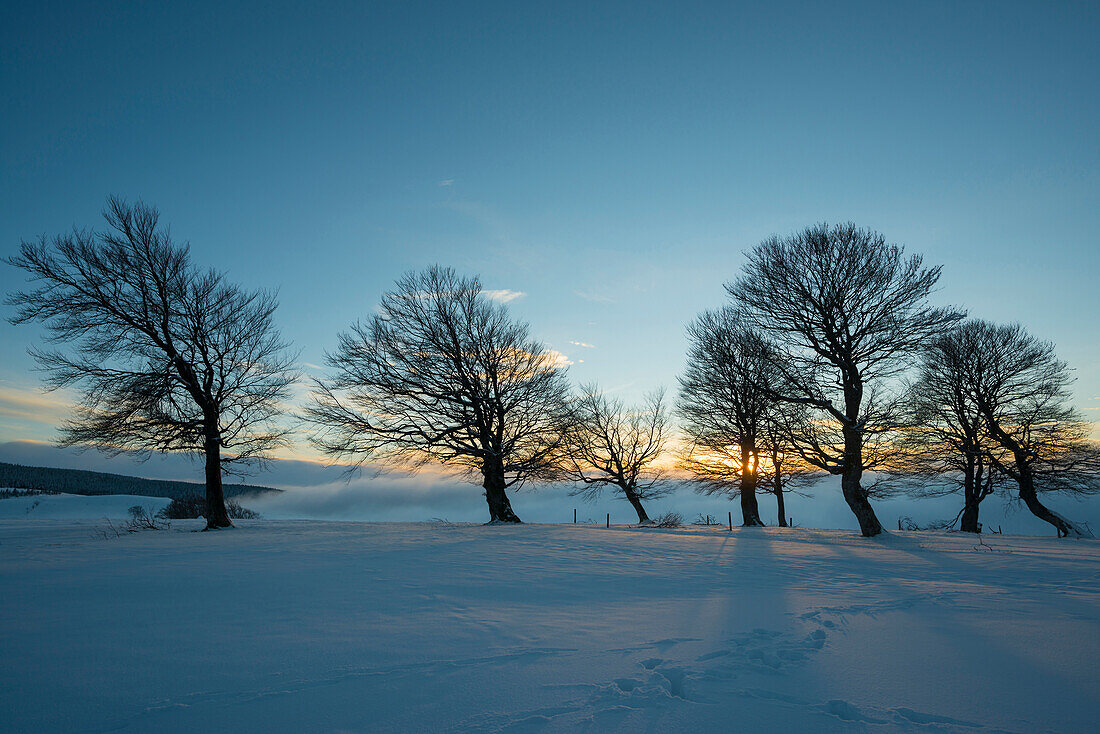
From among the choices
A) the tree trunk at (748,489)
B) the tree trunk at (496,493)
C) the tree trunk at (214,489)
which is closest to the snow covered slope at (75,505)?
the tree trunk at (214,489)

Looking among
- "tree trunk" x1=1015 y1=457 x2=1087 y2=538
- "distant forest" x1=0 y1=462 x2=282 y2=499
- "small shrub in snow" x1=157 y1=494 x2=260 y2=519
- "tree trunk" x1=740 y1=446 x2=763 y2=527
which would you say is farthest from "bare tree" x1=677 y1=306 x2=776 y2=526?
"distant forest" x1=0 y1=462 x2=282 y2=499

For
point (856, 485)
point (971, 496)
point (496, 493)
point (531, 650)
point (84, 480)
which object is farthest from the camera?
point (84, 480)

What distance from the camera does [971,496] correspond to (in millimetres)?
24281

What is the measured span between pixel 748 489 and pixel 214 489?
22.8 m

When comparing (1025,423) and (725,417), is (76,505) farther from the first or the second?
(1025,423)

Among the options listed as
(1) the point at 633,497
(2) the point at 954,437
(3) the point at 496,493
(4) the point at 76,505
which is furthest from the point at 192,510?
(2) the point at 954,437

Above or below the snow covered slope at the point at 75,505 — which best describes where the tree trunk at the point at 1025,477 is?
above

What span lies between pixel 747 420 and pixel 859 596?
18951mm

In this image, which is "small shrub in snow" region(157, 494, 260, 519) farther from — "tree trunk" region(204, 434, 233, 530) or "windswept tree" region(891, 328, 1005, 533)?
Answer: "windswept tree" region(891, 328, 1005, 533)

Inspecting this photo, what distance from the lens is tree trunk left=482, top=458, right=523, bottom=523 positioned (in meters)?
21.2

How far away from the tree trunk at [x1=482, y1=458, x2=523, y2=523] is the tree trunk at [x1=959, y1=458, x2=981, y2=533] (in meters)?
21.5

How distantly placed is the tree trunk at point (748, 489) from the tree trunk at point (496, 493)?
11.6 metres

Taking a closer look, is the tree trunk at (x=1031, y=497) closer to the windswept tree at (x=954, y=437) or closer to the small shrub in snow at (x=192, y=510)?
the windswept tree at (x=954, y=437)

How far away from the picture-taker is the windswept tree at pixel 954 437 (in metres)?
23.2
